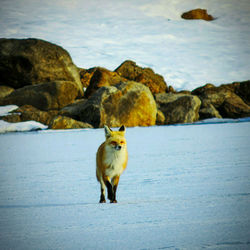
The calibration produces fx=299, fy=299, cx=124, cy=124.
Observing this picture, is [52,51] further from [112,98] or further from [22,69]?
[112,98]

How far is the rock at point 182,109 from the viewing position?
17.2 metres

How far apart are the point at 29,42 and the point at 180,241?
19655mm

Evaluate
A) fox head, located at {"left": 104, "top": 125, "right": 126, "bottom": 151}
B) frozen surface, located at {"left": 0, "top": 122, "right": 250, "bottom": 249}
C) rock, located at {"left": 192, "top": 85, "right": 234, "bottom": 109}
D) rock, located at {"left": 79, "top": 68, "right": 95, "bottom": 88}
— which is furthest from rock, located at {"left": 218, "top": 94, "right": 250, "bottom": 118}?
fox head, located at {"left": 104, "top": 125, "right": 126, "bottom": 151}

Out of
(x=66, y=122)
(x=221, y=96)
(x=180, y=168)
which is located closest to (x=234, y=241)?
(x=180, y=168)

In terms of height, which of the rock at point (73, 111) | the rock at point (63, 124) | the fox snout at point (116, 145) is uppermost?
the fox snout at point (116, 145)

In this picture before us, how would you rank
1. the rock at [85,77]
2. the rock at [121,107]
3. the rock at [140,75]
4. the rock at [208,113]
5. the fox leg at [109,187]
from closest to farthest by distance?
the fox leg at [109,187] < the rock at [121,107] < the rock at [208,113] < the rock at [140,75] < the rock at [85,77]

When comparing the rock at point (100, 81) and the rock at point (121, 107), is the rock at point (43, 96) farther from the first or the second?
the rock at point (121, 107)

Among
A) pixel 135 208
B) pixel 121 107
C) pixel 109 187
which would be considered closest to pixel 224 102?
pixel 121 107

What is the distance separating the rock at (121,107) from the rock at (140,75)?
512cm

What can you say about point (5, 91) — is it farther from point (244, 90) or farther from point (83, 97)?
point (244, 90)

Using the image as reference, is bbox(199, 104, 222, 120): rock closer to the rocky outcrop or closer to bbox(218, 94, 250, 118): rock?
the rocky outcrop

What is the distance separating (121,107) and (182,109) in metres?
3.81

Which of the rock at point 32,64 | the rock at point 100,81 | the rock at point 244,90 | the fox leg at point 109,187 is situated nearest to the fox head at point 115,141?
the fox leg at point 109,187

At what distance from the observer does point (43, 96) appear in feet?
56.2
